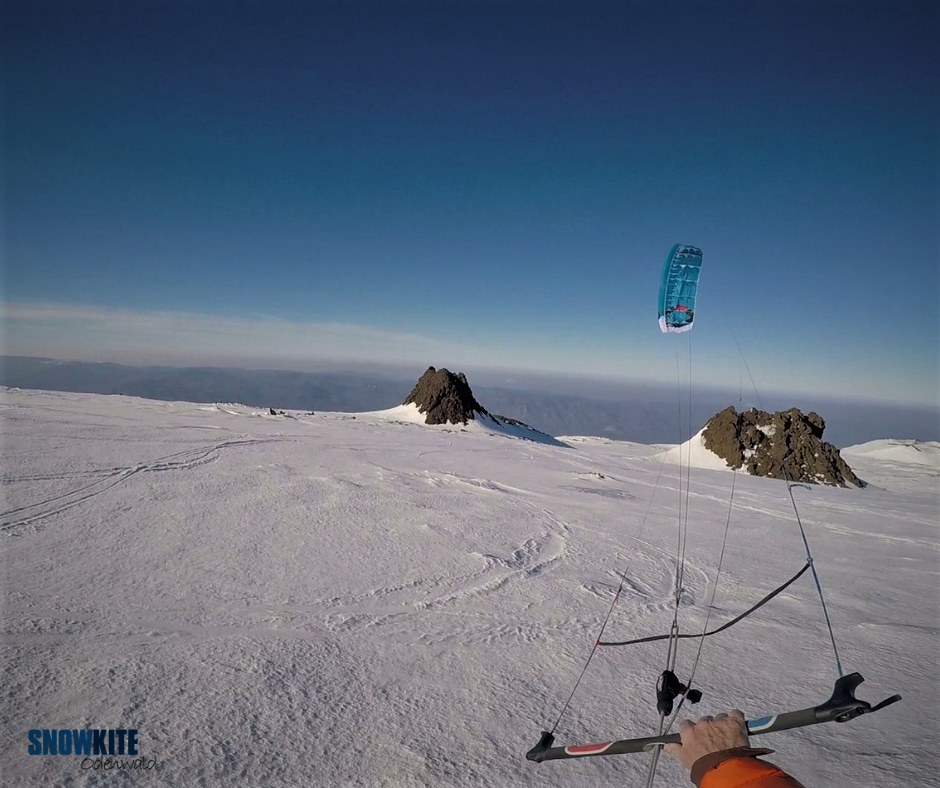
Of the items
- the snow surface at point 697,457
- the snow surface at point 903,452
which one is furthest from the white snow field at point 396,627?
the snow surface at point 903,452

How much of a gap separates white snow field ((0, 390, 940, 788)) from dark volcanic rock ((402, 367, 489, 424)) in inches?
700

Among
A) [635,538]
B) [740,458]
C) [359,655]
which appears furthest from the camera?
[740,458]

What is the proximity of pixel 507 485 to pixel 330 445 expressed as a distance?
7.26 m

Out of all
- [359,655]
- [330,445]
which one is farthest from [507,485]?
[359,655]

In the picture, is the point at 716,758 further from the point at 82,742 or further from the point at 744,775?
the point at 82,742

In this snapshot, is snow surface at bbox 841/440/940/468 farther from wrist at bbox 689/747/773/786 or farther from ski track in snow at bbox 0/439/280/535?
ski track in snow at bbox 0/439/280/535

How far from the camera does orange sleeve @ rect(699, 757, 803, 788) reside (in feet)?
5.60

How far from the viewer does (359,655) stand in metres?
4.49

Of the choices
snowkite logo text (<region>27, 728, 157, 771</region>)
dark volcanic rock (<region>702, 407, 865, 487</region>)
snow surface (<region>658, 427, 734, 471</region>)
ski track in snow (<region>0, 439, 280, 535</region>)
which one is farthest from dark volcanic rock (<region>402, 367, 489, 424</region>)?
snowkite logo text (<region>27, 728, 157, 771</region>)

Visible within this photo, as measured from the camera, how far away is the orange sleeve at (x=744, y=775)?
1.71 metres

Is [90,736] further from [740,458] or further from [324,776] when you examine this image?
[740,458]

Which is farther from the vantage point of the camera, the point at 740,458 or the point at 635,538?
the point at 740,458

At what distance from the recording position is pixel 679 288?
10.3m

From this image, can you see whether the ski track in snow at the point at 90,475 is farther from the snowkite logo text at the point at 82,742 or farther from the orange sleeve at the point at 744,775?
the orange sleeve at the point at 744,775
